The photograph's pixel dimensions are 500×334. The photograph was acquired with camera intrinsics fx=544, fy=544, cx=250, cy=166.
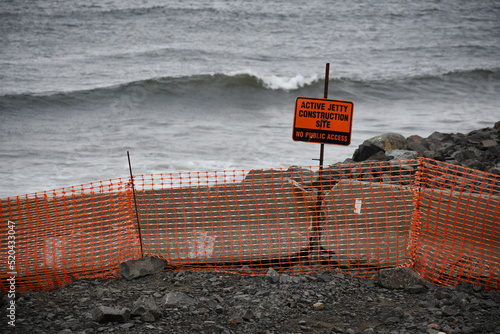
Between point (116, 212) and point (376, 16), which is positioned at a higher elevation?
point (376, 16)

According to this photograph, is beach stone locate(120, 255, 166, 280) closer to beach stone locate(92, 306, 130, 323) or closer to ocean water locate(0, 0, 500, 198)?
beach stone locate(92, 306, 130, 323)

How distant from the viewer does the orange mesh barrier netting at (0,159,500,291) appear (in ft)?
21.3

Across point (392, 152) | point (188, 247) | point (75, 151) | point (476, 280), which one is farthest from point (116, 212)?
point (75, 151)

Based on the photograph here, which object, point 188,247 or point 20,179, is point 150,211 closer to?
point 188,247

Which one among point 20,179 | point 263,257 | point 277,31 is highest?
point 277,31

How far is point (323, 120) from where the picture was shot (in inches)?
273

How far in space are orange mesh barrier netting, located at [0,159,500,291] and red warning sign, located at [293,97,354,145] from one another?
55 centimetres

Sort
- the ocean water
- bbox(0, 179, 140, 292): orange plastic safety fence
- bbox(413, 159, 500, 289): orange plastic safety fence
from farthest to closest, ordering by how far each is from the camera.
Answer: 1. the ocean water
2. bbox(0, 179, 140, 292): orange plastic safety fence
3. bbox(413, 159, 500, 289): orange plastic safety fence

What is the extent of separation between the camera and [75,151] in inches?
603

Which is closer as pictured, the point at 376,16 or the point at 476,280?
the point at 476,280

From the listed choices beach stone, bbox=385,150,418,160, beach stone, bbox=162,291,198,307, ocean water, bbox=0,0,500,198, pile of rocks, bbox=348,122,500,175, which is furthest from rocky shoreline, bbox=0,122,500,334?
ocean water, bbox=0,0,500,198

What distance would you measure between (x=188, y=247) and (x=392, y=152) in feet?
17.2

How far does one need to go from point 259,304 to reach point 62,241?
2992 millimetres

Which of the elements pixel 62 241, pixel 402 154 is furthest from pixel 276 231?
pixel 402 154
